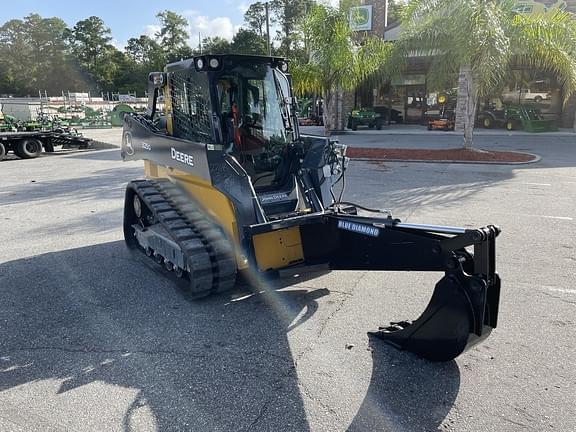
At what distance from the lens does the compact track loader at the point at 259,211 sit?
11.0ft

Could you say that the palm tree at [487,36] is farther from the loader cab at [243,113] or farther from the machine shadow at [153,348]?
the machine shadow at [153,348]

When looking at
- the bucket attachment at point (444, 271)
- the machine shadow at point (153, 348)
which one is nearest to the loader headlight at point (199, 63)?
the bucket attachment at point (444, 271)

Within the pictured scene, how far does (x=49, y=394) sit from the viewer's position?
11.0 ft

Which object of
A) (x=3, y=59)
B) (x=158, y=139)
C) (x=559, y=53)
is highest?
(x=3, y=59)

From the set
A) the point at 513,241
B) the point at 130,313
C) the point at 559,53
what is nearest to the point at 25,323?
the point at 130,313

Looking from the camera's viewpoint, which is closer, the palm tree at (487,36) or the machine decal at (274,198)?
the machine decal at (274,198)

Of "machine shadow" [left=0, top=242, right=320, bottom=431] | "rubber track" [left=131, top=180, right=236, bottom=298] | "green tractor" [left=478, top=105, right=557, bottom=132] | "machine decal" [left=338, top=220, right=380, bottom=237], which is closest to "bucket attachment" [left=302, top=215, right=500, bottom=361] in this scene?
"machine decal" [left=338, top=220, right=380, bottom=237]

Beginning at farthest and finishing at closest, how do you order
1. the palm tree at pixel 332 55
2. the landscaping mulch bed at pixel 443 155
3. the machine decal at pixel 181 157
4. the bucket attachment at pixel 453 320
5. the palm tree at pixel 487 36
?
the palm tree at pixel 332 55
the landscaping mulch bed at pixel 443 155
the palm tree at pixel 487 36
the machine decal at pixel 181 157
the bucket attachment at pixel 453 320

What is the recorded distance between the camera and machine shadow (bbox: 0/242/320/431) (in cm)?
315

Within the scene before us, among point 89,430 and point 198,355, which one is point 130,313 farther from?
point 89,430

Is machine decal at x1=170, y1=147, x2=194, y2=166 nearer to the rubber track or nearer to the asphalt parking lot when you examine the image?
the rubber track

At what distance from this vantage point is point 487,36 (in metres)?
13.0

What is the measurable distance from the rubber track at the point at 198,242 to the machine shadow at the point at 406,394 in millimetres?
1754

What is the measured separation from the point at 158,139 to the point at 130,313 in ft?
7.58
